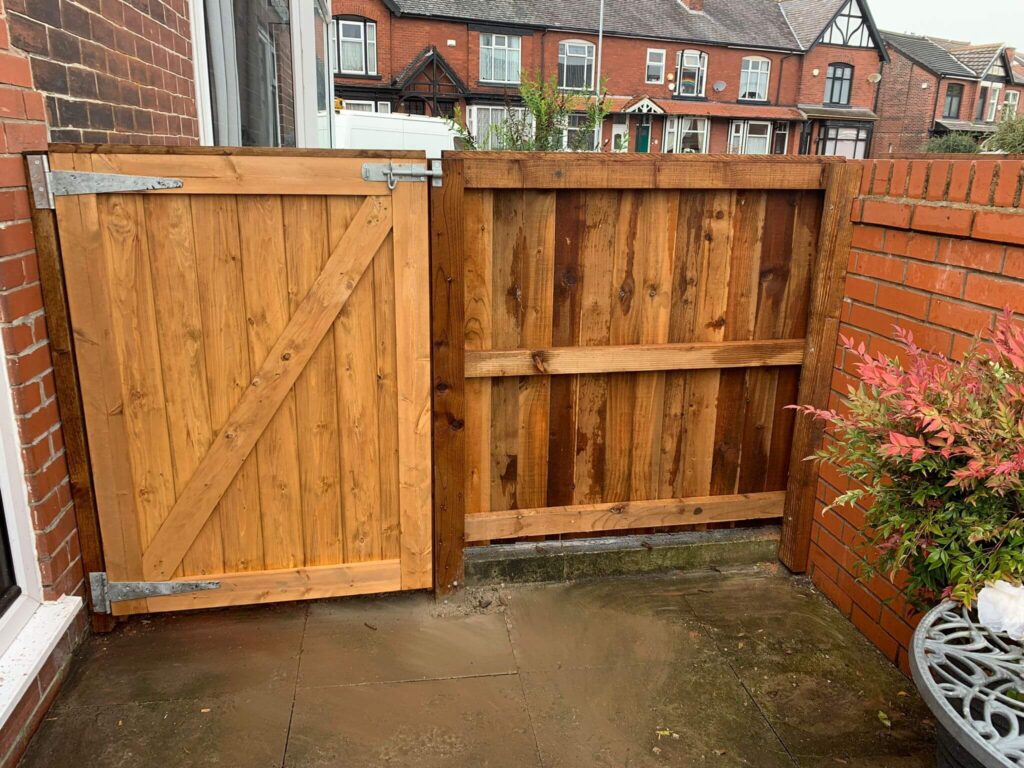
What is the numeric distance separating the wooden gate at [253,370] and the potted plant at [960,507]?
1.66 metres

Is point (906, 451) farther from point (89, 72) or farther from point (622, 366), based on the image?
point (89, 72)

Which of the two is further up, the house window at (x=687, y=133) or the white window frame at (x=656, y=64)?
the white window frame at (x=656, y=64)

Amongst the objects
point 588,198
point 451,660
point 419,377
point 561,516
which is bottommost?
point 451,660

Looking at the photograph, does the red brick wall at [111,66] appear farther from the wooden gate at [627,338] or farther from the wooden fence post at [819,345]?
the wooden fence post at [819,345]

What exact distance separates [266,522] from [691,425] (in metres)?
1.85

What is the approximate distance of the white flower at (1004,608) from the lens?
1.65 meters

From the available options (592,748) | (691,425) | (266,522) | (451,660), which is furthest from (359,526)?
(691,425)

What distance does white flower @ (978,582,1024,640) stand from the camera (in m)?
1.65

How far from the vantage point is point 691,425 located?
3273 mm

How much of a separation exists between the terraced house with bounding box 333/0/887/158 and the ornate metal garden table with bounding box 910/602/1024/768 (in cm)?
2797

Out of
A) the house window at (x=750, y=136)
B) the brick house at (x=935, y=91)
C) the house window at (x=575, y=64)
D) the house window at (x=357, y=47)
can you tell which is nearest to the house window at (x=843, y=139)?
the brick house at (x=935, y=91)

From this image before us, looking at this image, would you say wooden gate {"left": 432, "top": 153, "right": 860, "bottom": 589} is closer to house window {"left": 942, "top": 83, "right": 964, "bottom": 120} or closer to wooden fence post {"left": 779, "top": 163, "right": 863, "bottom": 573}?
wooden fence post {"left": 779, "top": 163, "right": 863, "bottom": 573}

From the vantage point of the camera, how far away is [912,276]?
266 centimetres

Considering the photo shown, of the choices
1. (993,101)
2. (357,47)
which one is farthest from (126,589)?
(993,101)
